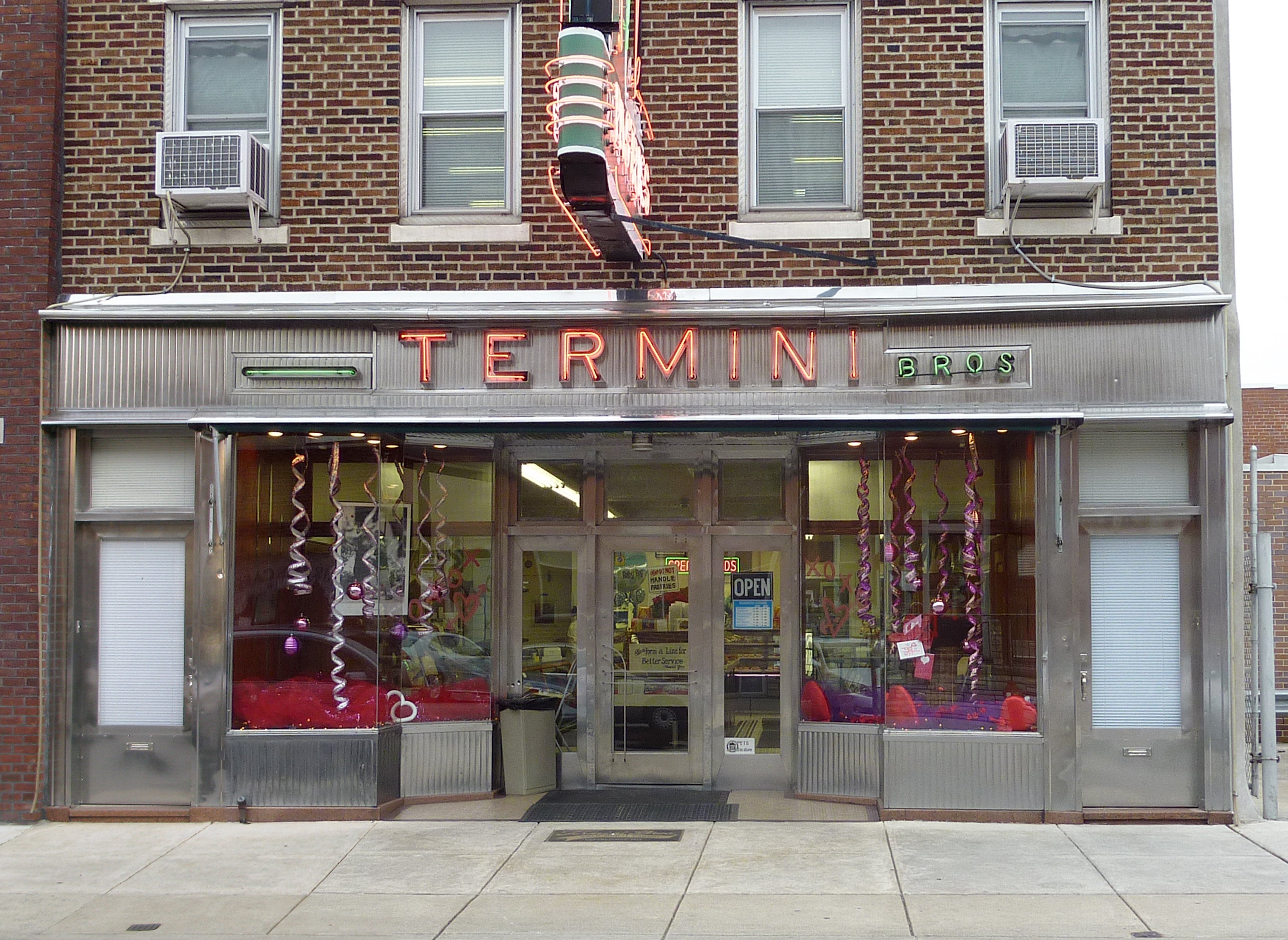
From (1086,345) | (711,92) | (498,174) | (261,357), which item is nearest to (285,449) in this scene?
(261,357)

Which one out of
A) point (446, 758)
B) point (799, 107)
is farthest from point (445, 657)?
point (799, 107)

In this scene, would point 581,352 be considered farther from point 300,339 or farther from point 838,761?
point 838,761

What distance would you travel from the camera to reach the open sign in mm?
10484

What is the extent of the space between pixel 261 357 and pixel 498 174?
2.33 metres

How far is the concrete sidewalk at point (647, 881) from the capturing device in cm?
691

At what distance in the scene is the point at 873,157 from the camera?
31.6 feet

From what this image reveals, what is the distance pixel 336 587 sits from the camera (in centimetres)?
1006

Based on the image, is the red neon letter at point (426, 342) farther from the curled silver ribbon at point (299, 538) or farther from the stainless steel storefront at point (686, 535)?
the curled silver ribbon at point (299, 538)

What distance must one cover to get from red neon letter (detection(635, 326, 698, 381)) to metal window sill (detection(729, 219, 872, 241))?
2.85 ft

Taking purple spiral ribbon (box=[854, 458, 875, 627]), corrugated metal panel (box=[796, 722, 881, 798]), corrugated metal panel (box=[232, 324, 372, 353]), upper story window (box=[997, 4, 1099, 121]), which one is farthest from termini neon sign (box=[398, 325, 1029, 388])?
corrugated metal panel (box=[796, 722, 881, 798])

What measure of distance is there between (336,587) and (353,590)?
0.43 ft

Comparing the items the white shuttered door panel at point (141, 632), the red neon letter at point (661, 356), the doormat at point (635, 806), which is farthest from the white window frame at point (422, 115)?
the doormat at point (635, 806)

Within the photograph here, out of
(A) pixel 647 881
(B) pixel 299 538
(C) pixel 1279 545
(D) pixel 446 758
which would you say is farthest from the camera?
(C) pixel 1279 545

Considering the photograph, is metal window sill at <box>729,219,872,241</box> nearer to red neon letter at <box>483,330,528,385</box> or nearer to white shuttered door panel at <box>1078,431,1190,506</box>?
red neon letter at <box>483,330,528,385</box>
